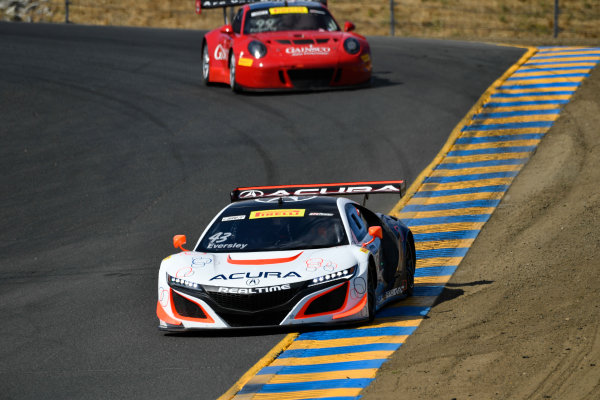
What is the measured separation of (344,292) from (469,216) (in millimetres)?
5931

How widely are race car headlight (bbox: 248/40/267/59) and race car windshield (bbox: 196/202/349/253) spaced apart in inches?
411

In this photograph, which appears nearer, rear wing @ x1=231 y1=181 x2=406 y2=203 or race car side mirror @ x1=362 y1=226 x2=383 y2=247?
race car side mirror @ x1=362 y1=226 x2=383 y2=247

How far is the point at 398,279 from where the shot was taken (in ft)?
36.8

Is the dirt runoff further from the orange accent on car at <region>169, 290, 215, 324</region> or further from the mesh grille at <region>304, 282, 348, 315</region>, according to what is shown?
the orange accent on car at <region>169, 290, 215, 324</region>

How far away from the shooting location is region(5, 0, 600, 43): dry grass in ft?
125

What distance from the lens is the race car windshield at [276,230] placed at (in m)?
10.5

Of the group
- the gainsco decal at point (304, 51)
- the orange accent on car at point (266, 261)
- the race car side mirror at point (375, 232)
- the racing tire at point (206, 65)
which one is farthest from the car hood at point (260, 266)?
the racing tire at point (206, 65)

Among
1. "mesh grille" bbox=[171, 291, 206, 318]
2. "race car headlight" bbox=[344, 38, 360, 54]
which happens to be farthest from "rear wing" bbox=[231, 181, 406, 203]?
"race car headlight" bbox=[344, 38, 360, 54]

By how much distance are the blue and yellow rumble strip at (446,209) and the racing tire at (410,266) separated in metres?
0.12

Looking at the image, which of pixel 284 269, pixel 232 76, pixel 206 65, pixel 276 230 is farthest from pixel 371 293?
pixel 206 65

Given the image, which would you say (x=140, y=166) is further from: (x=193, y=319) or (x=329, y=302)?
(x=329, y=302)

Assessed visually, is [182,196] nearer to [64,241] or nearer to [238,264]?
[64,241]

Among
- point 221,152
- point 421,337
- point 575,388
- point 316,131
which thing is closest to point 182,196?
point 221,152

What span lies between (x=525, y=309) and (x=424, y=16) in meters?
31.6
